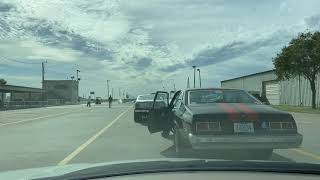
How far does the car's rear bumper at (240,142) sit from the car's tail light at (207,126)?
171 mm

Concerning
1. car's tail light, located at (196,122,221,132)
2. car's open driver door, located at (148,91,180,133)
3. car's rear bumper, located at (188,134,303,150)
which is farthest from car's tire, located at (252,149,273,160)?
car's open driver door, located at (148,91,180,133)

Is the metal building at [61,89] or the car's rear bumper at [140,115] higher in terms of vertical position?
the metal building at [61,89]

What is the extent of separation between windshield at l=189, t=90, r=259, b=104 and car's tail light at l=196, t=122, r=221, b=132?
181cm

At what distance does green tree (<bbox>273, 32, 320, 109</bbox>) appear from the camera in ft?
179

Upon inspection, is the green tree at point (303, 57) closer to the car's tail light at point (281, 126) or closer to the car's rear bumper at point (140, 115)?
the car's rear bumper at point (140, 115)

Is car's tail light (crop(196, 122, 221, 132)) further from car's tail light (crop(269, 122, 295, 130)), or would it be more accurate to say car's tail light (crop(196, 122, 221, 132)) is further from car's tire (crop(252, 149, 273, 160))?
car's tire (crop(252, 149, 273, 160))

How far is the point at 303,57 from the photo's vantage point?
55.1 metres

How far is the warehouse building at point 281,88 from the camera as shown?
70938 millimetres

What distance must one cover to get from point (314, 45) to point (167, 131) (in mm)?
41499

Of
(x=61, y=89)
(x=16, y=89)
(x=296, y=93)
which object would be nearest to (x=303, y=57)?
(x=296, y=93)

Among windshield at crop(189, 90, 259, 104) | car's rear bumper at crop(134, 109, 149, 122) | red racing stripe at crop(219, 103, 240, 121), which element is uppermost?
windshield at crop(189, 90, 259, 104)

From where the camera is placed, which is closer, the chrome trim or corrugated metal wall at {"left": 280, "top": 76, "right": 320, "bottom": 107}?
the chrome trim

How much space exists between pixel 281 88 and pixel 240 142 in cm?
7184

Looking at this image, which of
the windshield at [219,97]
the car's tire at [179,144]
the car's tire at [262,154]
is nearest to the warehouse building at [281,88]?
the windshield at [219,97]
